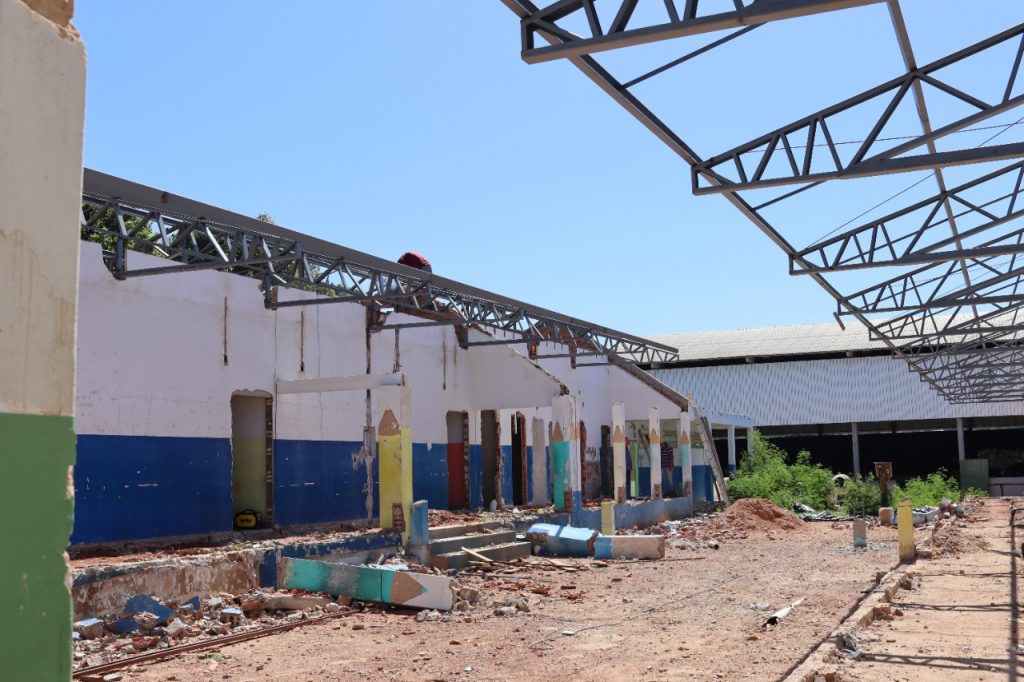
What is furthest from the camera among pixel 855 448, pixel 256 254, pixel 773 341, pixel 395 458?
pixel 773 341

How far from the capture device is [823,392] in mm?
47281

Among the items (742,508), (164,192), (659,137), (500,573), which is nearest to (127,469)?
(164,192)

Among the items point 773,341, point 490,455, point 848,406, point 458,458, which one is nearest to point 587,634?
point 458,458

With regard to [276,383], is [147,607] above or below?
below

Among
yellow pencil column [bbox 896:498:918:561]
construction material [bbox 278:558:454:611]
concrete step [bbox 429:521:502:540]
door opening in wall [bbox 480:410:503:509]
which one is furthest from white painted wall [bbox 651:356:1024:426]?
construction material [bbox 278:558:454:611]

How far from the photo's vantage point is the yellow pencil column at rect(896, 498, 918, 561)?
1930cm

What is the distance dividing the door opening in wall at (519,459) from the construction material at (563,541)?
818 cm

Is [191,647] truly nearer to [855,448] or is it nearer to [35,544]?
[35,544]

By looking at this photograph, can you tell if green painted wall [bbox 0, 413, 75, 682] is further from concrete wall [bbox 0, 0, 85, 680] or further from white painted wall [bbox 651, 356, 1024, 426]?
white painted wall [bbox 651, 356, 1024, 426]

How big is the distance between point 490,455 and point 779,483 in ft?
44.6

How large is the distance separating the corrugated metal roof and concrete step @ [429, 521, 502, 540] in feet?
97.4

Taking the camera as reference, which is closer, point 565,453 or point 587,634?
point 587,634

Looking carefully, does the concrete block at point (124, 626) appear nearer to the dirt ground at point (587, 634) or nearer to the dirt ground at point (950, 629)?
the dirt ground at point (587, 634)

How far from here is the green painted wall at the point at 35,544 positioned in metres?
3.21
